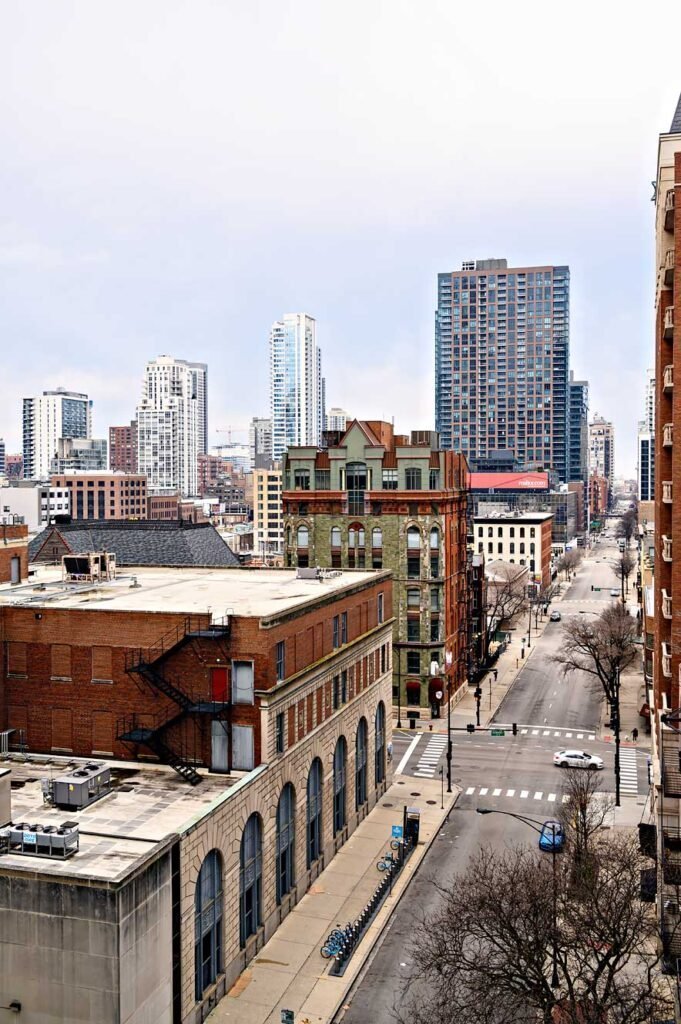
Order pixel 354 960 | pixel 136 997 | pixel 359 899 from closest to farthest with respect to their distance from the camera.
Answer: pixel 136 997
pixel 354 960
pixel 359 899

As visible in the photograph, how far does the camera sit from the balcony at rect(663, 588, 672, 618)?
46.0 m

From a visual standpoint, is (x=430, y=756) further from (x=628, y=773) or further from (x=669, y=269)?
(x=669, y=269)

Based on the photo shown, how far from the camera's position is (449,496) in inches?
3351

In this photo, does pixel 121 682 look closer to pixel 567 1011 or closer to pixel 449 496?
pixel 567 1011

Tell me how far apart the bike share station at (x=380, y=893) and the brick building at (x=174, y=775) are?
10.1 feet

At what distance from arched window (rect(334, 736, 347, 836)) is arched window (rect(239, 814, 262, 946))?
1163 cm

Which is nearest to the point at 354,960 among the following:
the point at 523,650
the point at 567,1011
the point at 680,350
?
the point at 567,1011

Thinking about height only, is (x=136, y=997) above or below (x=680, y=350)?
below

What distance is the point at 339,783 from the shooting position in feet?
173

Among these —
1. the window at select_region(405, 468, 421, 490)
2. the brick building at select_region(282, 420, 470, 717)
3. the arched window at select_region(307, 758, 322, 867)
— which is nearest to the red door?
the arched window at select_region(307, 758, 322, 867)

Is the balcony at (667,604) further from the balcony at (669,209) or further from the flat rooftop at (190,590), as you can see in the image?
the balcony at (669,209)

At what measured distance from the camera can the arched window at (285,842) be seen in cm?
4325

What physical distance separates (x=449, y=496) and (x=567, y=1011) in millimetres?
57251

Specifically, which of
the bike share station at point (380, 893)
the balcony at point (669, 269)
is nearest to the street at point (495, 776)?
the bike share station at point (380, 893)
